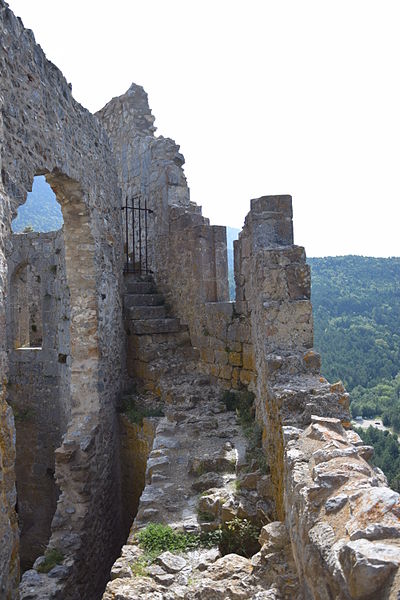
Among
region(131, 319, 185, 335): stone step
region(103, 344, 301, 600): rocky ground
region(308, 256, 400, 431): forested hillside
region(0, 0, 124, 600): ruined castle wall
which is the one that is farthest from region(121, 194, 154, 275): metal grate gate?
region(308, 256, 400, 431): forested hillside

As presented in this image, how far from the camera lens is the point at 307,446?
3.23 metres

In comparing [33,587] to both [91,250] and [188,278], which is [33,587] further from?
[188,278]

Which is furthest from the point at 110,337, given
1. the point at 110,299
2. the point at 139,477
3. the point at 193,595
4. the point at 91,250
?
the point at 193,595

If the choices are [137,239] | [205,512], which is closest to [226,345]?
[205,512]

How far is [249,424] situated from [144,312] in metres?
3.25

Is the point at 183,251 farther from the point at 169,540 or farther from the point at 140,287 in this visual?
the point at 169,540

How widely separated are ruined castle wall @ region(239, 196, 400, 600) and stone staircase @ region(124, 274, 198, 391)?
5.78ft

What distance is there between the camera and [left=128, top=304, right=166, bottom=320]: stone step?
8.53 meters

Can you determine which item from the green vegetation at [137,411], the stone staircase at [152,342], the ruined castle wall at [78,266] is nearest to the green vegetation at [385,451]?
the stone staircase at [152,342]

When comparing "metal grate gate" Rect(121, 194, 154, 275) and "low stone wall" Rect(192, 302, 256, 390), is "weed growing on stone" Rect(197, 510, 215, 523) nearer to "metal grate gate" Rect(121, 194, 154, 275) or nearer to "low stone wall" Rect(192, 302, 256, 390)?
"low stone wall" Rect(192, 302, 256, 390)

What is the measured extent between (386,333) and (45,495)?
37.3 m

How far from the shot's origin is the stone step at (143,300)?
8.69 metres

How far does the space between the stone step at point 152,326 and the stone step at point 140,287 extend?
894 mm

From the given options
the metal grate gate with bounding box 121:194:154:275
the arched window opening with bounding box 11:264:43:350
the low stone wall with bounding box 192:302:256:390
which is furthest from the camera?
the arched window opening with bounding box 11:264:43:350
